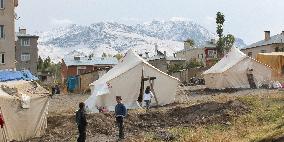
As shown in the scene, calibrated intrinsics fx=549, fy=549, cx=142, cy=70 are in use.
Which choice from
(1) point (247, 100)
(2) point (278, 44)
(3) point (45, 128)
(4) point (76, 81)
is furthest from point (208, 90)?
(2) point (278, 44)

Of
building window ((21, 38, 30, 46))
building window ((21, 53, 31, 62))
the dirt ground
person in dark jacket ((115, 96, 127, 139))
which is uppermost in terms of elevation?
building window ((21, 38, 30, 46))

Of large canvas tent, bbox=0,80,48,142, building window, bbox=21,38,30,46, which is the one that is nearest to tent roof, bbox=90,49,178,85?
large canvas tent, bbox=0,80,48,142

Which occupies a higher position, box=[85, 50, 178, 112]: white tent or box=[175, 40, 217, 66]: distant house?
box=[175, 40, 217, 66]: distant house

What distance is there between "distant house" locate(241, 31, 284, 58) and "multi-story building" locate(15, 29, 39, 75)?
1375 inches

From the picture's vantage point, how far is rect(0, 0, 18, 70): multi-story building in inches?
1818

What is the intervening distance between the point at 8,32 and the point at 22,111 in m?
27.4

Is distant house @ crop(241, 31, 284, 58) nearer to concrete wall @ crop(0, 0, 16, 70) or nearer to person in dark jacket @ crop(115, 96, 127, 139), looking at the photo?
concrete wall @ crop(0, 0, 16, 70)

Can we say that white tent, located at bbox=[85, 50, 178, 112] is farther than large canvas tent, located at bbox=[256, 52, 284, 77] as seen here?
No

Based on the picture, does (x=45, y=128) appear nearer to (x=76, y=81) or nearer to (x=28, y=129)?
(x=28, y=129)

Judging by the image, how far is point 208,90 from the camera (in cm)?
4347

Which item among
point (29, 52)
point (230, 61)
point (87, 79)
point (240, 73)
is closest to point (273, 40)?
point (87, 79)

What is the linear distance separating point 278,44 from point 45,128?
56.9m

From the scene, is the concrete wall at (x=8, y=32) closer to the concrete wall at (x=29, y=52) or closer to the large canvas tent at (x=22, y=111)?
the large canvas tent at (x=22, y=111)

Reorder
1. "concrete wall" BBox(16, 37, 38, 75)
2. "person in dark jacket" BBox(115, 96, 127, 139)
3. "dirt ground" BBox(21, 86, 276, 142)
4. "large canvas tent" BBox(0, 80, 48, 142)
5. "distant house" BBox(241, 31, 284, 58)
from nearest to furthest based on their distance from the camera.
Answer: "person in dark jacket" BBox(115, 96, 127, 139) < "large canvas tent" BBox(0, 80, 48, 142) < "dirt ground" BBox(21, 86, 276, 142) < "distant house" BBox(241, 31, 284, 58) < "concrete wall" BBox(16, 37, 38, 75)
